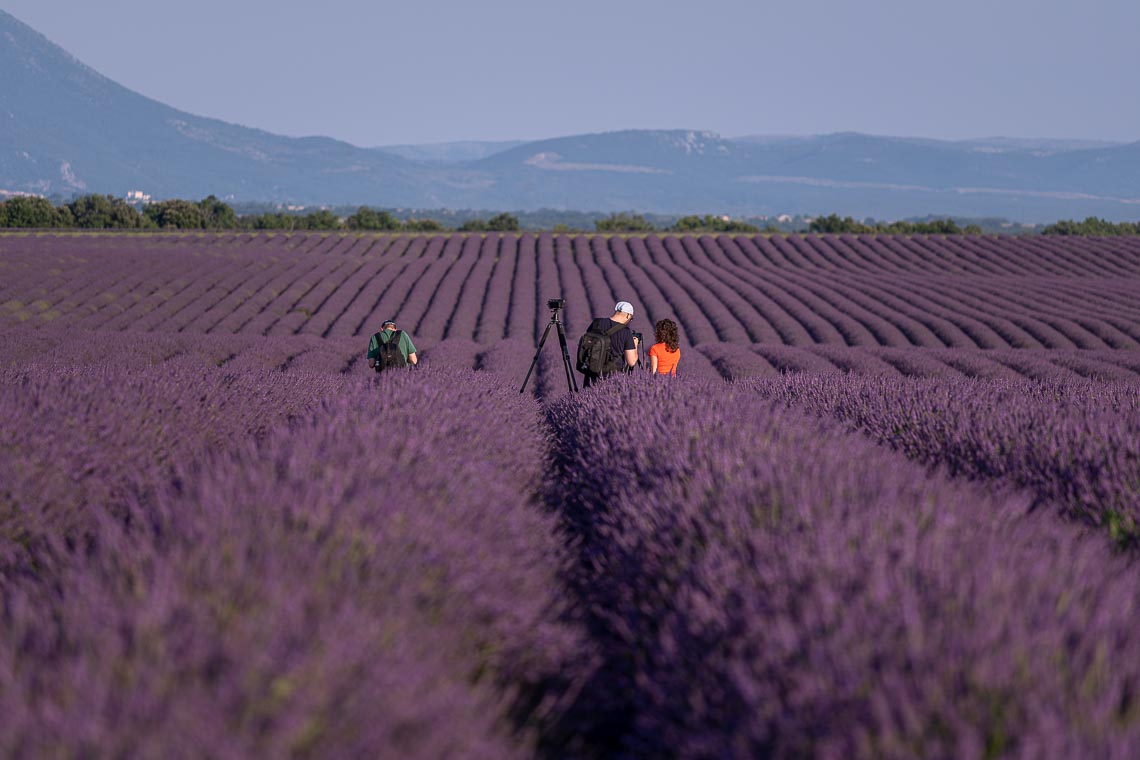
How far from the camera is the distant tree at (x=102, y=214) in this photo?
2712 inches

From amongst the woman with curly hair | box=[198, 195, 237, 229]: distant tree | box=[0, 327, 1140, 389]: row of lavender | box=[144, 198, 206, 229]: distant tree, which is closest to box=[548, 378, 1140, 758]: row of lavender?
the woman with curly hair

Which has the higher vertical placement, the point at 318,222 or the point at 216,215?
the point at 216,215

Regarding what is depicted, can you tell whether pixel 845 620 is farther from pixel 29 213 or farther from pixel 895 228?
pixel 29 213

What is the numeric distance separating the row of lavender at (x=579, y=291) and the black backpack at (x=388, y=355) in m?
12.8

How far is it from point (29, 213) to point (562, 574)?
2893 inches

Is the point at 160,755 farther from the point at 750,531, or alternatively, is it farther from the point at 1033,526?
the point at 1033,526

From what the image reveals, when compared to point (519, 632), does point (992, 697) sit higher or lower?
higher

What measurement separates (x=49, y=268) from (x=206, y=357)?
19830mm

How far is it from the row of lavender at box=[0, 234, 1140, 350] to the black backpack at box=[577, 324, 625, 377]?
13.8 metres

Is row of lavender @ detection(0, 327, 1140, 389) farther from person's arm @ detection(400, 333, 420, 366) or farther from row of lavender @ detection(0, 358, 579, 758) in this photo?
row of lavender @ detection(0, 358, 579, 758)

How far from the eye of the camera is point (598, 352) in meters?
8.88

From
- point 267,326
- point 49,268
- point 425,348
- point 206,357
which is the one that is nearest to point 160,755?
point 206,357

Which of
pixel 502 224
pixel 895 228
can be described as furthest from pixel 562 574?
pixel 502 224

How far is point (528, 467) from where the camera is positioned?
534cm
